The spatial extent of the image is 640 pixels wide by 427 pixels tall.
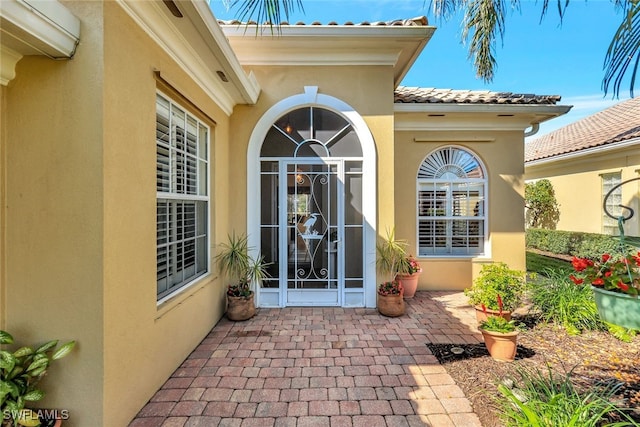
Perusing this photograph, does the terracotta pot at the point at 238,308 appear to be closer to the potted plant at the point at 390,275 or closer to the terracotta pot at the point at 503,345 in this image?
the potted plant at the point at 390,275

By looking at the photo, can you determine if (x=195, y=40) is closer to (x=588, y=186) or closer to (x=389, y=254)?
(x=389, y=254)

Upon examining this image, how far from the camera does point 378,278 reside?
5.39m

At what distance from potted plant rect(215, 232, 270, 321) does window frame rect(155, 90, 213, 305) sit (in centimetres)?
46

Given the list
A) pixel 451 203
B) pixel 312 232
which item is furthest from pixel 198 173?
pixel 451 203

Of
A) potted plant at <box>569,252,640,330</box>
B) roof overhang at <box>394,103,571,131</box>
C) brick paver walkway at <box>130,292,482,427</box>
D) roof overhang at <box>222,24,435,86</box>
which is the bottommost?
brick paver walkway at <box>130,292,482,427</box>

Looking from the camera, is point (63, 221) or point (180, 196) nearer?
point (63, 221)

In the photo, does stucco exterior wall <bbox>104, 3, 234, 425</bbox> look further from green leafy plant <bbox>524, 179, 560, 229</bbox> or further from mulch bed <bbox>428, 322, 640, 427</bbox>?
green leafy plant <bbox>524, 179, 560, 229</bbox>

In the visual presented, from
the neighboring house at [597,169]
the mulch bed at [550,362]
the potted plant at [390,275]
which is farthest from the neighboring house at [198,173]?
the neighboring house at [597,169]

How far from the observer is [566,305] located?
4.55 metres

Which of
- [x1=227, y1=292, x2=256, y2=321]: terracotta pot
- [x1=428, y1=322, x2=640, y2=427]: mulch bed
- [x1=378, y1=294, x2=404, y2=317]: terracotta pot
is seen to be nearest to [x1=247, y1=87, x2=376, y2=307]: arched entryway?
[x1=378, y1=294, x2=404, y2=317]: terracotta pot

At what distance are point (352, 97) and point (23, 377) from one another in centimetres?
557

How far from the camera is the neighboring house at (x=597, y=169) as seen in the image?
8070 mm

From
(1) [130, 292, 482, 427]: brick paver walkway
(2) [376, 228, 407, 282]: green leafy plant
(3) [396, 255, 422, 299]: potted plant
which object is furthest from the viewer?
(3) [396, 255, 422, 299]: potted plant

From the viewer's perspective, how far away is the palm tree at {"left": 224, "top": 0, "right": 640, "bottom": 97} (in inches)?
76.4
